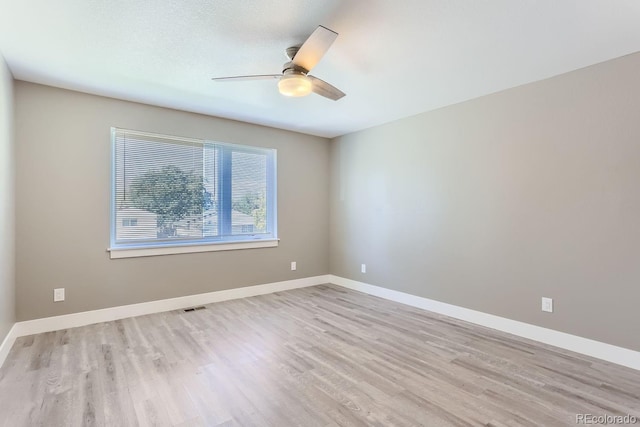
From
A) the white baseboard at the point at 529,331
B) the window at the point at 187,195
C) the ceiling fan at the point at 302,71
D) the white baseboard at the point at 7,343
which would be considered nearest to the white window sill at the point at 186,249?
the window at the point at 187,195

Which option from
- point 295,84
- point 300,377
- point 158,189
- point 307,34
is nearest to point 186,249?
point 158,189

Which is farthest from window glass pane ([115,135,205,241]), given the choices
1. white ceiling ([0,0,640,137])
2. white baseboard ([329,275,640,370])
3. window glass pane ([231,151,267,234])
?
white baseboard ([329,275,640,370])

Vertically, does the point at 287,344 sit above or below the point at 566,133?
below

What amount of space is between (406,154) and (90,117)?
3601 millimetres

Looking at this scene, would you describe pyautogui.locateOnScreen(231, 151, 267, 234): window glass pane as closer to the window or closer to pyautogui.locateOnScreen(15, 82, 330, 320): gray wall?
the window

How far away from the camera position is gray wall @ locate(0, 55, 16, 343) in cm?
248

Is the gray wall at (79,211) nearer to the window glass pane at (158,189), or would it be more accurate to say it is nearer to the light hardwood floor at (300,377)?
the window glass pane at (158,189)

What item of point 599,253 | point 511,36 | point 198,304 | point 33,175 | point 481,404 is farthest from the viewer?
point 198,304

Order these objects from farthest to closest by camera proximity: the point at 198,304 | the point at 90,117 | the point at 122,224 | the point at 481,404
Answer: the point at 198,304, the point at 122,224, the point at 90,117, the point at 481,404

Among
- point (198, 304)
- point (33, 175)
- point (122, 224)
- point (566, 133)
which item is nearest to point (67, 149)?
point (33, 175)

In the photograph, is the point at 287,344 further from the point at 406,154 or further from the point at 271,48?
the point at 406,154

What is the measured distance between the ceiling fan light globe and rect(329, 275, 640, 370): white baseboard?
2.82m

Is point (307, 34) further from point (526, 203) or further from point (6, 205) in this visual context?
point (6, 205)

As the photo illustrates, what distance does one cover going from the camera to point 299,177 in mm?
4941
